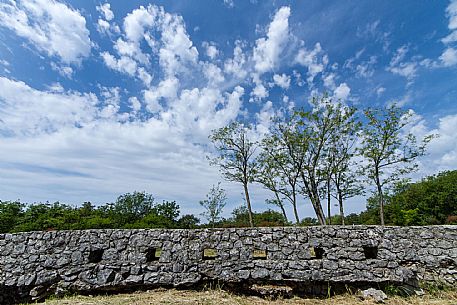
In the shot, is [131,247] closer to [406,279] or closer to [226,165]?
[406,279]

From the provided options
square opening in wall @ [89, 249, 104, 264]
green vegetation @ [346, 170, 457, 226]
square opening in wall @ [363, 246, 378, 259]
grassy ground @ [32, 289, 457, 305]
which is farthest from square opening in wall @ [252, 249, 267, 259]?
green vegetation @ [346, 170, 457, 226]

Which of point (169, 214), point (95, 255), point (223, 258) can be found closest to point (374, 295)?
point (223, 258)

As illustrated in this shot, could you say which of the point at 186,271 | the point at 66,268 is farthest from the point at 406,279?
the point at 66,268

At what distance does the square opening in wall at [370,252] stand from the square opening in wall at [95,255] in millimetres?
7025

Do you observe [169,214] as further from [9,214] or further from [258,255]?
[258,255]

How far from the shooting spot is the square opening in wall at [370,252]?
5914 mm

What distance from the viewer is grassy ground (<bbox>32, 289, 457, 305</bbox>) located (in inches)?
201

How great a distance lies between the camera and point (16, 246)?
20.7ft

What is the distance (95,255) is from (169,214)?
2230 centimetres

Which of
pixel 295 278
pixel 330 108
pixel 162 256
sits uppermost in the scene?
pixel 330 108

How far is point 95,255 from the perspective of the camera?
634cm

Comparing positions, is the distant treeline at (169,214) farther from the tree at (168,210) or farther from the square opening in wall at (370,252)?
the square opening in wall at (370,252)

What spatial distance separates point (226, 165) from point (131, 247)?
15.3m

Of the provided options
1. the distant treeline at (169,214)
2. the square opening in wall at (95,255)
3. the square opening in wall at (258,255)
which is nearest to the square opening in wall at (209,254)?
the square opening in wall at (258,255)
